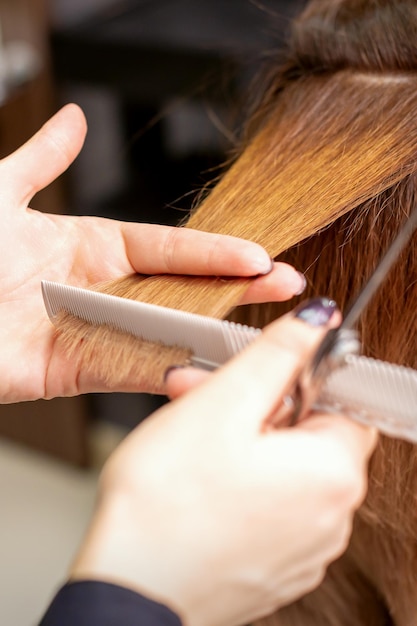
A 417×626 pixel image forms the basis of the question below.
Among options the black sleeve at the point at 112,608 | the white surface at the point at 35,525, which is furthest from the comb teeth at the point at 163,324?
the white surface at the point at 35,525

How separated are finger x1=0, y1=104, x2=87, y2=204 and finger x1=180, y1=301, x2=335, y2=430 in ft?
1.48

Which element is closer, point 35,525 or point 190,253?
point 190,253

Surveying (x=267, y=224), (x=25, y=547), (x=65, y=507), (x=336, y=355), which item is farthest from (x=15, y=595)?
(x=336, y=355)

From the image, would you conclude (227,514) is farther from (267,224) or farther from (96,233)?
(96,233)

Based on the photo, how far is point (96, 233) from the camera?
0.87 meters

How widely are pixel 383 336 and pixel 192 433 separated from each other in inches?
14.1

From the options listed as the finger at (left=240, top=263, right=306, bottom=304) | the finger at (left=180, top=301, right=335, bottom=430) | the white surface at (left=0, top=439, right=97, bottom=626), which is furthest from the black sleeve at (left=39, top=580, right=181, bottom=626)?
the white surface at (left=0, top=439, right=97, bottom=626)

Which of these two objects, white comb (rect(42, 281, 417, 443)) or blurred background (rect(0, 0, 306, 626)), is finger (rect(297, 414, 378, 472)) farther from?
blurred background (rect(0, 0, 306, 626))

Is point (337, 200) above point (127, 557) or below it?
above

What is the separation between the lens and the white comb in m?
0.56

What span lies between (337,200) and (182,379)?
0.25 m

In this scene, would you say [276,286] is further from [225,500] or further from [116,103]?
[116,103]

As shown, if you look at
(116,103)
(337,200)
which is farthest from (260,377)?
(116,103)

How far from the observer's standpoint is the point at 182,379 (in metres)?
0.61
